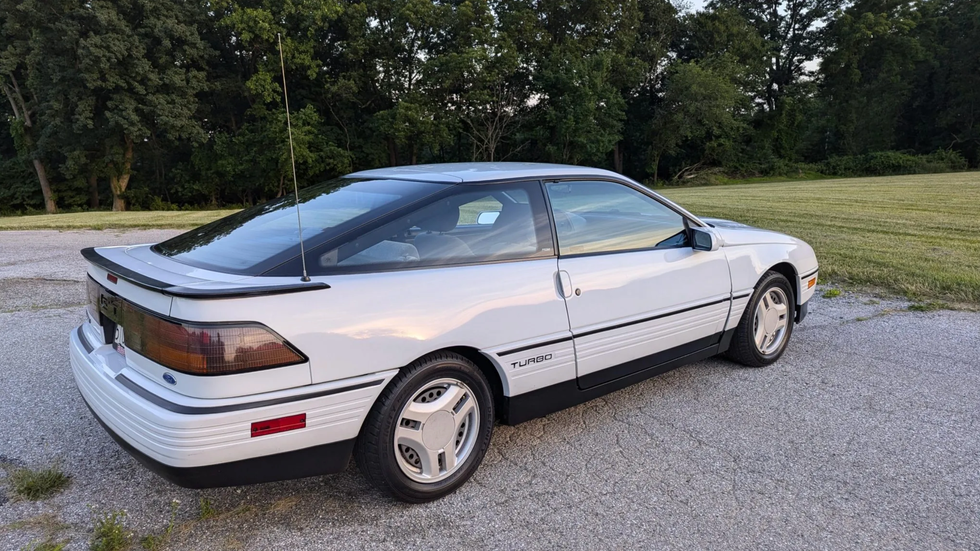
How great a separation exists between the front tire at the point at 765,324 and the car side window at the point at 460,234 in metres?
1.86

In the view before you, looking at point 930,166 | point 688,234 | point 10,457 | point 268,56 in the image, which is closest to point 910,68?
point 930,166

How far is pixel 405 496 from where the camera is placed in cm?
254

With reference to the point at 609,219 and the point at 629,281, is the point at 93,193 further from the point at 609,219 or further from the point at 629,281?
the point at 629,281

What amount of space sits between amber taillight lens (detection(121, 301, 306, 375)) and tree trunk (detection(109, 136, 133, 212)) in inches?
1370

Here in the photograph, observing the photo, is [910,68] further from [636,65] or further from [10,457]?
[10,457]

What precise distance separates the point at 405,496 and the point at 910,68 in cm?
5390

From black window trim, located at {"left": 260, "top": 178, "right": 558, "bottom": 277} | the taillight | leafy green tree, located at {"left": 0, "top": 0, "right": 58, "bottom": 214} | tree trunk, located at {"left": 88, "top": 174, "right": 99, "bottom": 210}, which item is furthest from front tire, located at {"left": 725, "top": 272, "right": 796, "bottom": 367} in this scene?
tree trunk, located at {"left": 88, "top": 174, "right": 99, "bottom": 210}

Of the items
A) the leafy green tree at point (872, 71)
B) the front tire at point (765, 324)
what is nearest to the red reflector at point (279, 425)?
the front tire at point (765, 324)

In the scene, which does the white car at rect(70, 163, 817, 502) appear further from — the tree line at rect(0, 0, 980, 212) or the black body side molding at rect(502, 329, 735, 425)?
the tree line at rect(0, 0, 980, 212)

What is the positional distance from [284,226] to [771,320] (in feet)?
11.2

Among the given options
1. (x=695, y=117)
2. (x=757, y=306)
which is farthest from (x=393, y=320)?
(x=695, y=117)

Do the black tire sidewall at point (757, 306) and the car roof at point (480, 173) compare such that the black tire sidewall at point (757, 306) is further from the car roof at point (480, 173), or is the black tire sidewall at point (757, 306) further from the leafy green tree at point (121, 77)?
the leafy green tree at point (121, 77)

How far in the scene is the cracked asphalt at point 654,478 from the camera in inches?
93.6

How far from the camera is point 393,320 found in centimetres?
239
